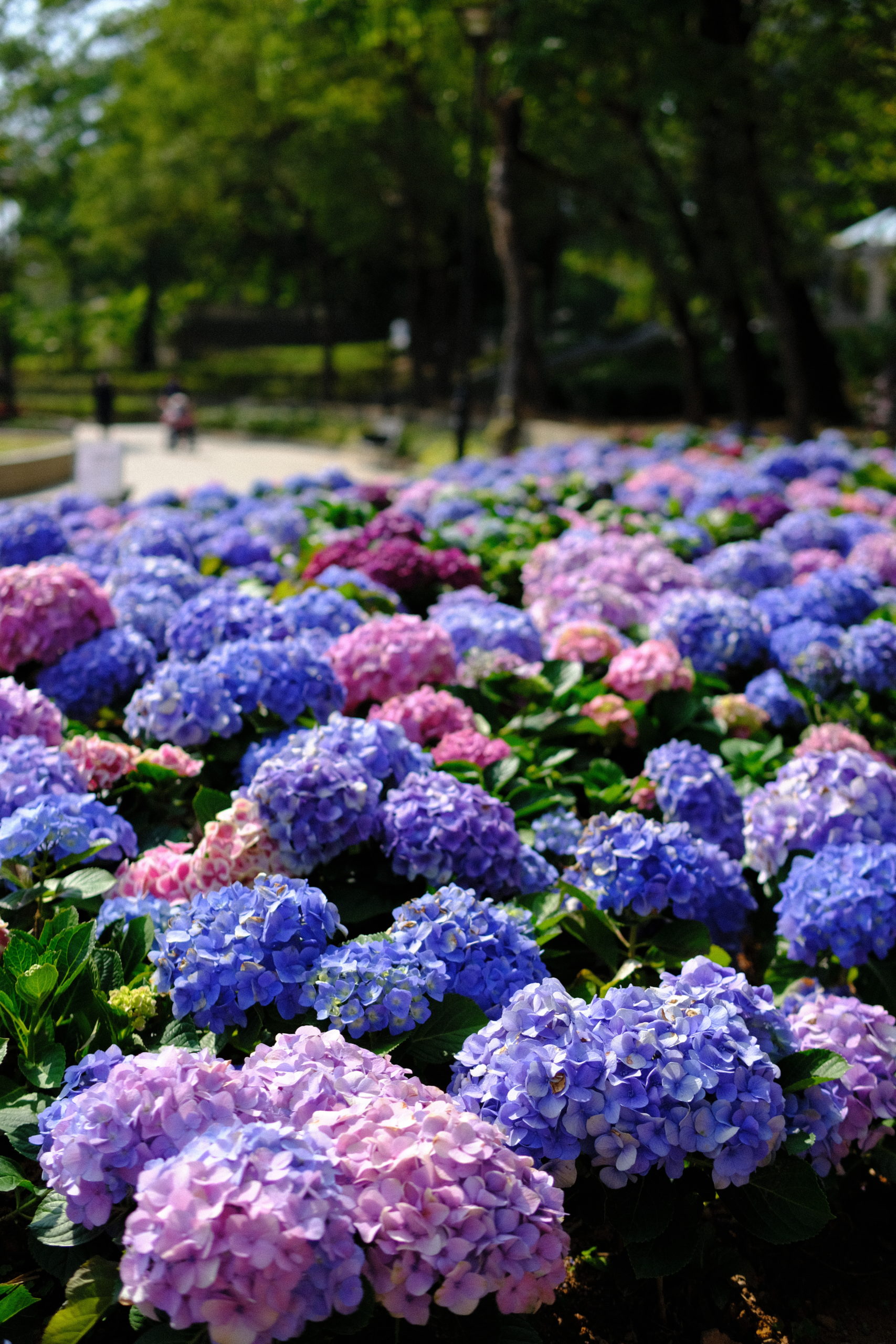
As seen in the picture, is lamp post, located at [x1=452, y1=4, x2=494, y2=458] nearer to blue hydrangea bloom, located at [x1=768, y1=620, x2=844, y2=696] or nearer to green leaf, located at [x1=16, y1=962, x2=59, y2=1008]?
blue hydrangea bloom, located at [x1=768, y1=620, x2=844, y2=696]

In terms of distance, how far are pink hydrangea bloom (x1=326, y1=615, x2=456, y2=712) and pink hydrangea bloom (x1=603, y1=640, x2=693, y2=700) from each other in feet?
1.93

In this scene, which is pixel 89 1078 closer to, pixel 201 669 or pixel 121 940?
pixel 121 940

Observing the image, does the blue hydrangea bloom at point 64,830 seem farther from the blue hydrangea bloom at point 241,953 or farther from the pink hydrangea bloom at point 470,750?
the pink hydrangea bloom at point 470,750

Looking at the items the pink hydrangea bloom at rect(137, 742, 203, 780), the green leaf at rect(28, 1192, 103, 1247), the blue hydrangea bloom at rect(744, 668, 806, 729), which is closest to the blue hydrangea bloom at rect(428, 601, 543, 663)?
the blue hydrangea bloom at rect(744, 668, 806, 729)

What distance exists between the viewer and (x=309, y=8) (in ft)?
53.0

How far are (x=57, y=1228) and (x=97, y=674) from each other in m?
2.17

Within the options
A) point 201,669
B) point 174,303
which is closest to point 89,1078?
point 201,669

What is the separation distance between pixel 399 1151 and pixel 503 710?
7.92 ft

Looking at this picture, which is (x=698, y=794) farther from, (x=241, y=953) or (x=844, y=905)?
(x=241, y=953)

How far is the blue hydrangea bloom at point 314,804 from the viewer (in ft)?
8.43

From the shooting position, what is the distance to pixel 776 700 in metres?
4.04

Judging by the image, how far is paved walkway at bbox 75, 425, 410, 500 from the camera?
→ 63.6 ft

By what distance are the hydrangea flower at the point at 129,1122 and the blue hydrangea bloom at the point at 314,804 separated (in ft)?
2.57

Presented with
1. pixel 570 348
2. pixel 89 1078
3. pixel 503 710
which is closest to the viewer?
pixel 89 1078
